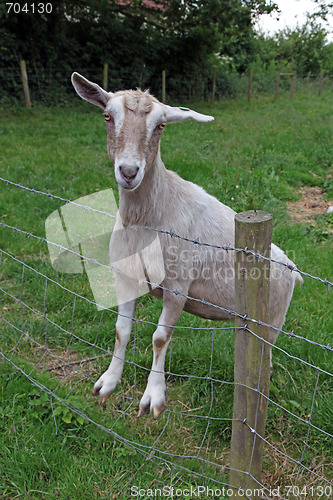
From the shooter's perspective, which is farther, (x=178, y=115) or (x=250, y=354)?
(x=178, y=115)

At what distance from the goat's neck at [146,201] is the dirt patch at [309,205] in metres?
3.52

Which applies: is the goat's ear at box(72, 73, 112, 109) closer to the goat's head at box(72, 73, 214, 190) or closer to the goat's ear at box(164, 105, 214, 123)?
the goat's head at box(72, 73, 214, 190)

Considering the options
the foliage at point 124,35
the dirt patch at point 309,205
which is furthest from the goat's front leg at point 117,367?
the foliage at point 124,35

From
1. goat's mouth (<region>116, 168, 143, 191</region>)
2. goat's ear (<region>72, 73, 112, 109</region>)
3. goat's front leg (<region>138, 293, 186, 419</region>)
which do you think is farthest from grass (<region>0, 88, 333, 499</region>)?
goat's ear (<region>72, 73, 112, 109</region>)

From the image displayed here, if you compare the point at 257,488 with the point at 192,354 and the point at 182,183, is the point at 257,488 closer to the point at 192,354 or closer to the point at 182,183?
the point at 192,354

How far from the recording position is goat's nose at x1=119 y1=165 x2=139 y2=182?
2.12 meters

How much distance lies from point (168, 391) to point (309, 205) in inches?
165

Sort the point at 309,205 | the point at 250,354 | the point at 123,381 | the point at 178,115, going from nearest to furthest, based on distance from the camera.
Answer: the point at 250,354 → the point at 178,115 → the point at 123,381 → the point at 309,205

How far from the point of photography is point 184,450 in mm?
2520

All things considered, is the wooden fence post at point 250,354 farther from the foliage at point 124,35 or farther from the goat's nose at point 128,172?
the foliage at point 124,35

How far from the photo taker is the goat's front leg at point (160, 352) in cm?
259

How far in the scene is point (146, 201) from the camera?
253 centimetres

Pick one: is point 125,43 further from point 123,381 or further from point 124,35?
point 123,381

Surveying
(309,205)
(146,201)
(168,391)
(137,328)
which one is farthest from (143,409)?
(309,205)
